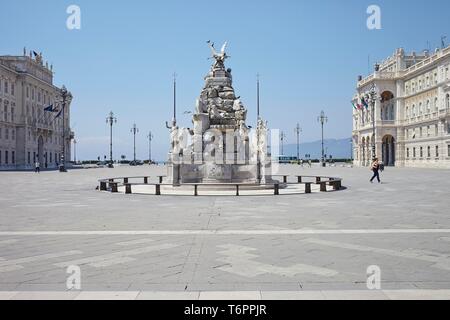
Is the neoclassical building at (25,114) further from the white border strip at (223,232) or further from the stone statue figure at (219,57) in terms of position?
the white border strip at (223,232)

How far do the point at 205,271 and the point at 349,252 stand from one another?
2.79 metres

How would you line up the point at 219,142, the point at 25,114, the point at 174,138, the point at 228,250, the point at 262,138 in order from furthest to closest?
1. the point at 25,114
2. the point at 219,142
3. the point at 174,138
4. the point at 262,138
5. the point at 228,250

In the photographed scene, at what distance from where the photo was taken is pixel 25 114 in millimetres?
73812

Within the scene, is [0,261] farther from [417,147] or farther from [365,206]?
[417,147]

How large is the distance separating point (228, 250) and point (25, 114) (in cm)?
7613

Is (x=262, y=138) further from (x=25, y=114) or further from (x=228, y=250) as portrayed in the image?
(x=25, y=114)

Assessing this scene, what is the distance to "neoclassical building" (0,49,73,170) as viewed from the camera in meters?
68.1

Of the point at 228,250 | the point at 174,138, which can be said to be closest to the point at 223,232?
the point at 228,250

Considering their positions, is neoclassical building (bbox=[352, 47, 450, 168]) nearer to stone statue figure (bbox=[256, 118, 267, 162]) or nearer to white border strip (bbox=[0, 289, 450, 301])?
stone statue figure (bbox=[256, 118, 267, 162])

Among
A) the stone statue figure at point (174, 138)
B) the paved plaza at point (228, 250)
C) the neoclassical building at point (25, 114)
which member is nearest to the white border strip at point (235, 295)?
the paved plaza at point (228, 250)

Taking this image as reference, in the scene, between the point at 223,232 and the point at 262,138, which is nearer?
the point at 223,232

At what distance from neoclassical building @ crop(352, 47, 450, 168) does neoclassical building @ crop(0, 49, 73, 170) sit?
58.6 m

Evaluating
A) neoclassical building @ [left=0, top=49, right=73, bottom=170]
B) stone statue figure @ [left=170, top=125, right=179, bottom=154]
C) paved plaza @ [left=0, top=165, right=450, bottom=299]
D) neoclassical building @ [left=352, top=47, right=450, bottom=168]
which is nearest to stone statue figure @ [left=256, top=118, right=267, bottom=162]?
stone statue figure @ [left=170, top=125, right=179, bottom=154]

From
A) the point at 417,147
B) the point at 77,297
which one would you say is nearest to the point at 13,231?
the point at 77,297
